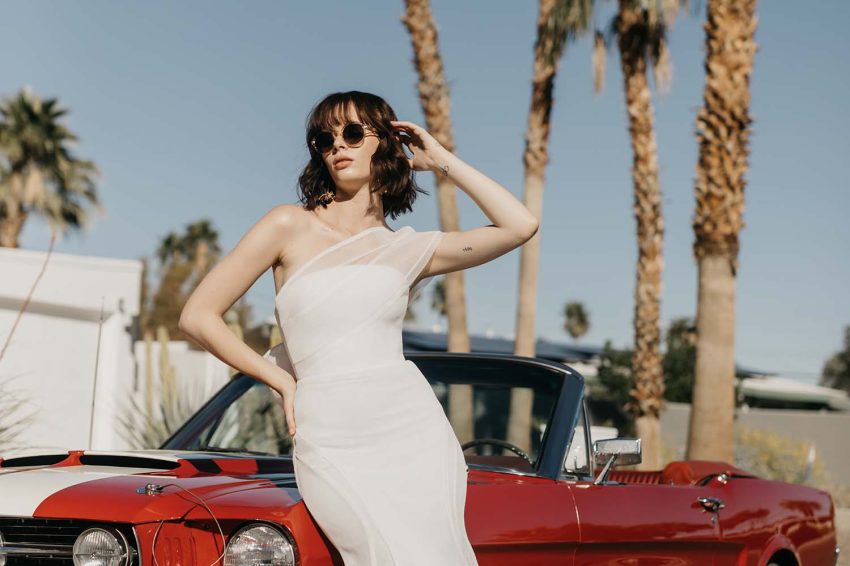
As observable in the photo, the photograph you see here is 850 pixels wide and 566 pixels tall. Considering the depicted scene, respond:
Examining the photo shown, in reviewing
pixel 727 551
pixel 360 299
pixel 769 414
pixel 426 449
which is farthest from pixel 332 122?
pixel 769 414

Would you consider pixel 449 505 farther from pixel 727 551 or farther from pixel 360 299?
pixel 727 551

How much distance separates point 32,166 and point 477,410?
2691 cm

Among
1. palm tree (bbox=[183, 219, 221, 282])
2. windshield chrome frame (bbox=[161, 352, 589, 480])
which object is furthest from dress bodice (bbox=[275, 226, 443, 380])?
palm tree (bbox=[183, 219, 221, 282])

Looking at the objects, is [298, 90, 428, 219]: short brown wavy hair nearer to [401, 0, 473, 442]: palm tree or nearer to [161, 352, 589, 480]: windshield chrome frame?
[161, 352, 589, 480]: windshield chrome frame

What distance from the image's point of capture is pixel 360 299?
314 centimetres

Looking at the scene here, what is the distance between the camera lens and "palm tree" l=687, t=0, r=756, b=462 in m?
11.6

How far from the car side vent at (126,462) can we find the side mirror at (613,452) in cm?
161

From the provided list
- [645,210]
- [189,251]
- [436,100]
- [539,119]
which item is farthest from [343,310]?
[189,251]

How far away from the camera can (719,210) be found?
12102 mm

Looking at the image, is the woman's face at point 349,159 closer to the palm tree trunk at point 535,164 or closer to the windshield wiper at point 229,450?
the windshield wiper at point 229,450

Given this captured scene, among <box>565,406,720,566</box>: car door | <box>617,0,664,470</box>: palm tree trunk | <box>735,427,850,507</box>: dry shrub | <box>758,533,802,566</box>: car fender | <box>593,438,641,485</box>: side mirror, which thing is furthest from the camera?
<box>735,427,850,507</box>: dry shrub

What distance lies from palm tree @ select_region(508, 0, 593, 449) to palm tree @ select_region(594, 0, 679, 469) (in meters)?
0.85

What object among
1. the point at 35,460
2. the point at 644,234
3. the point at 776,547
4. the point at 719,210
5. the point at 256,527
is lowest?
the point at 776,547

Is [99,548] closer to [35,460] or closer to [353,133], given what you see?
[35,460]
